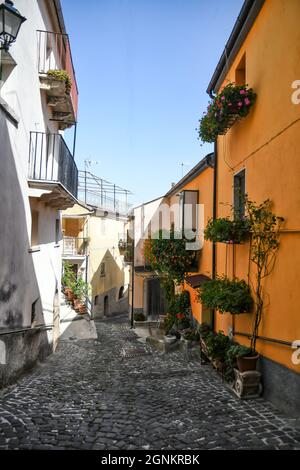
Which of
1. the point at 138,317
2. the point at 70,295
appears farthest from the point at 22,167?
the point at 70,295

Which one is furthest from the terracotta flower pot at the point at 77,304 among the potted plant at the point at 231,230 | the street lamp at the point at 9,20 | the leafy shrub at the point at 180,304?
the street lamp at the point at 9,20

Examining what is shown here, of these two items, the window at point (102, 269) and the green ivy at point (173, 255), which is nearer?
the green ivy at point (173, 255)

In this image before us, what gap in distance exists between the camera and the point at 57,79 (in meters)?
10.2

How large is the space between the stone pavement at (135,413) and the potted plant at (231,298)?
165 cm

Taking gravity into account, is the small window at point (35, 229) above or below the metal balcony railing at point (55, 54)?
below

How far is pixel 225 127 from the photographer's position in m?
8.12

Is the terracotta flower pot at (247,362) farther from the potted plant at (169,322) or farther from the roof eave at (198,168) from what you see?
the potted plant at (169,322)

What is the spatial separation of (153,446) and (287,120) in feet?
17.7

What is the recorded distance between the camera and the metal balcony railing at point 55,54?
1002 centimetres

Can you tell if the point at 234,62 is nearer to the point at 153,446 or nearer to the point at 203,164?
the point at 203,164

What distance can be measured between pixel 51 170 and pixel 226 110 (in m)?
5.72

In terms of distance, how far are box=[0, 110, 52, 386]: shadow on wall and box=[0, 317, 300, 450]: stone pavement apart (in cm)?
56

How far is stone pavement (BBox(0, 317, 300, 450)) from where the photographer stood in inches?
178

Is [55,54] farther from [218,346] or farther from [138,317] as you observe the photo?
[138,317]
